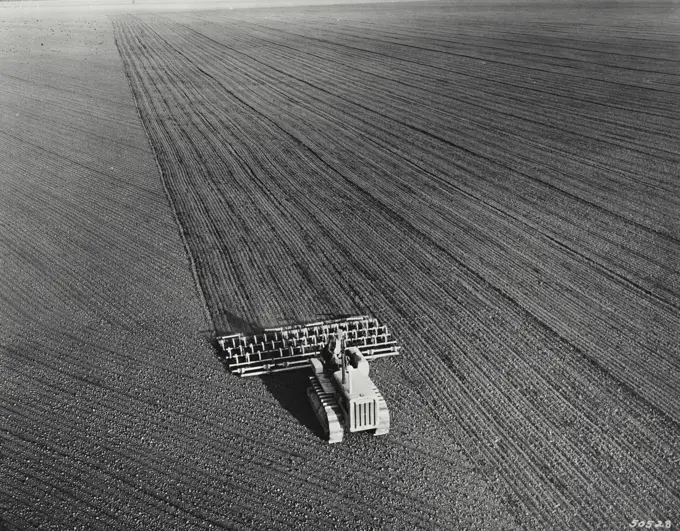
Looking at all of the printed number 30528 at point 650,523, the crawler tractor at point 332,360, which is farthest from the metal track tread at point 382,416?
the printed number 30528 at point 650,523

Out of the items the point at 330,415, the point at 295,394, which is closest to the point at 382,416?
the point at 330,415

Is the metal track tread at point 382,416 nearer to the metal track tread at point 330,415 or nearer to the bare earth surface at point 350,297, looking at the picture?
the bare earth surface at point 350,297

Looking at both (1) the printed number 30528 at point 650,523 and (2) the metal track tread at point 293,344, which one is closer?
(1) the printed number 30528 at point 650,523

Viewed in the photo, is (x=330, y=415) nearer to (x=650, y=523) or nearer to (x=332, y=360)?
(x=332, y=360)

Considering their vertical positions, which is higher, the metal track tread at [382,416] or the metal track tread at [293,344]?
the metal track tread at [382,416]

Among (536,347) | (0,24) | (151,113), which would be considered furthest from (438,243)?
(0,24)

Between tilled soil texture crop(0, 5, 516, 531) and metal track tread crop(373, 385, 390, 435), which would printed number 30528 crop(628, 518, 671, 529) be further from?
metal track tread crop(373, 385, 390, 435)
